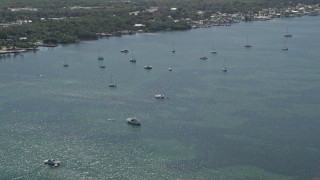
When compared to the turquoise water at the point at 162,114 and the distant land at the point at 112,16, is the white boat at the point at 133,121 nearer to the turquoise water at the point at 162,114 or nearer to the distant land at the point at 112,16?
the turquoise water at the point at 162,114

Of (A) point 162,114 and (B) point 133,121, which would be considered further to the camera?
(A) point 162,114

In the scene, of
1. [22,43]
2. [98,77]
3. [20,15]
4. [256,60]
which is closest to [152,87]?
[98,77]

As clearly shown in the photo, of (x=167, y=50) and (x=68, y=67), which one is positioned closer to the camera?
(x=68, y=67)

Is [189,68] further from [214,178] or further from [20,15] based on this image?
[20,15]

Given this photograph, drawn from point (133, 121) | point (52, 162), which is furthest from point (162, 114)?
point (52, 162)

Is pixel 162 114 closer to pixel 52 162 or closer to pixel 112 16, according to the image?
pixel 52 162

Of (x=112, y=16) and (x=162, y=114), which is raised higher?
(x=112, y=16)

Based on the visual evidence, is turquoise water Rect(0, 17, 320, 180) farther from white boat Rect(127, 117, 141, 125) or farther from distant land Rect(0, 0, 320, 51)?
distant land Rect(0, 0, 320, 51)
